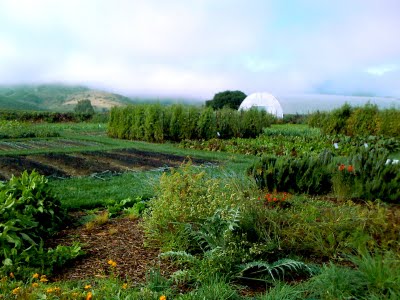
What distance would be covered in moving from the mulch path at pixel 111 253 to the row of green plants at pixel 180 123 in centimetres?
1164

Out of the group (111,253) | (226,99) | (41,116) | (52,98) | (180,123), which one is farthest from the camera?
(52,98)

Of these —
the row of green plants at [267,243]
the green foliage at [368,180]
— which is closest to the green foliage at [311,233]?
the row of green plants at [267,243]

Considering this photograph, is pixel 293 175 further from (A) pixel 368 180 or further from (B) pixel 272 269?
(B) pixel 272 269

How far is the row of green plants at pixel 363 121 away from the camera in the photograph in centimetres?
1608

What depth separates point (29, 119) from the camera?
2962 cm

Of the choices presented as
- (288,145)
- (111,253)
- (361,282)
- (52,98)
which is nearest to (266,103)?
(288,145)

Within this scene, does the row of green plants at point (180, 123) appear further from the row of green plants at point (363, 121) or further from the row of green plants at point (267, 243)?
the row of green plants at point (267, 243)

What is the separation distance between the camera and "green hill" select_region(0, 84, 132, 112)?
79125mm

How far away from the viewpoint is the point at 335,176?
614cm

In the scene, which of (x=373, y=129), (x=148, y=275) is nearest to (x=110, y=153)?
(x=148, y=275)

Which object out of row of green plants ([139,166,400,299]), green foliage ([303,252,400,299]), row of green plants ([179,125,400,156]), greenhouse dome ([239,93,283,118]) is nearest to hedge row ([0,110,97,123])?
greenhouse dome ([239,93,283,118])

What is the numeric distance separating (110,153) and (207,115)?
6.00m

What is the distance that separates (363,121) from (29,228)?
15.9 meters

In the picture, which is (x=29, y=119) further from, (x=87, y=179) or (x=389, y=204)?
(x=389, y=204)
